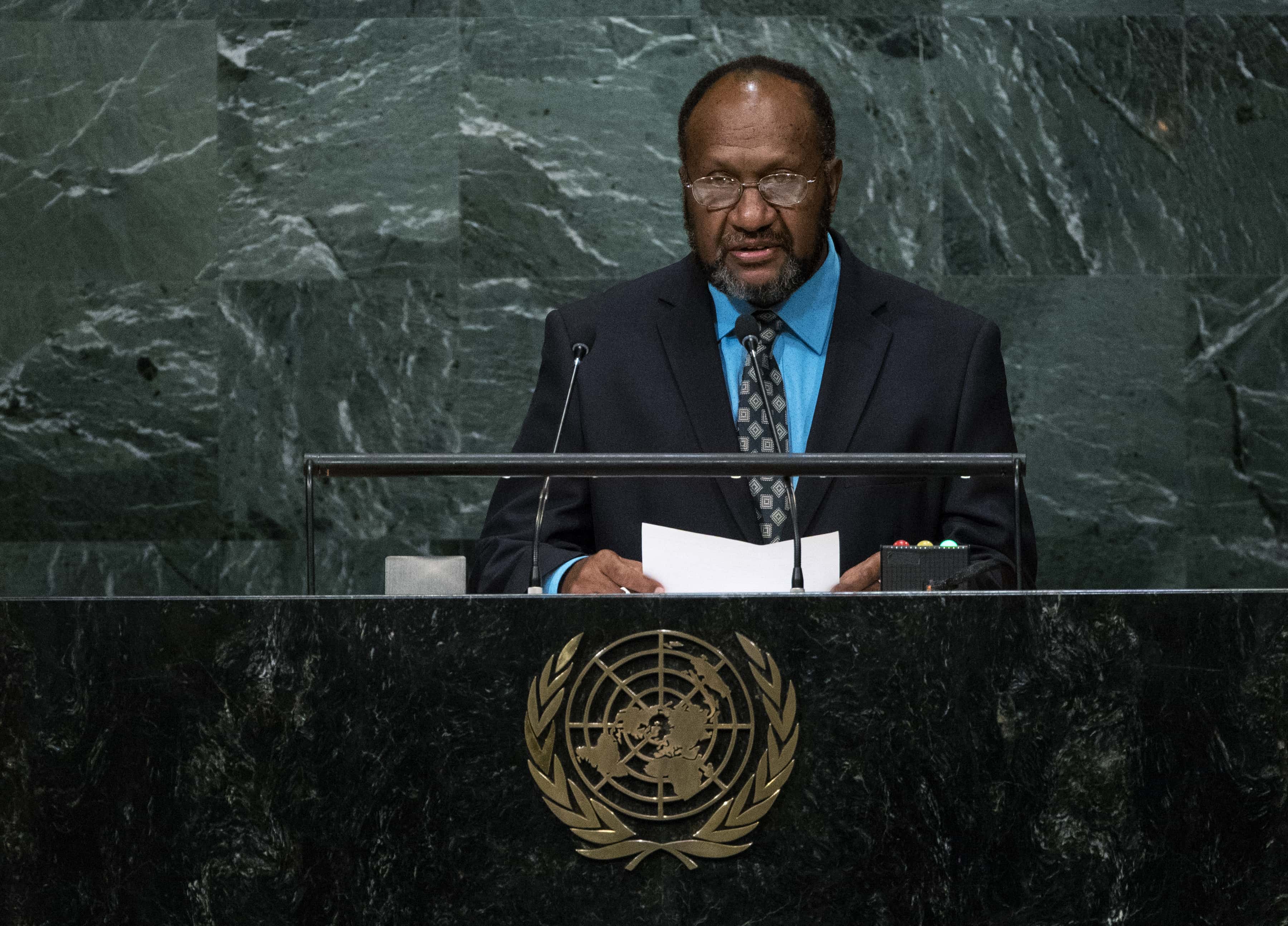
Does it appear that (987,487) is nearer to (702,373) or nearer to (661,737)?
(702,373)

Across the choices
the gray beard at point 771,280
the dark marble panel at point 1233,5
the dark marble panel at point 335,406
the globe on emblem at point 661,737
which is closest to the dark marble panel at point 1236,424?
the dark marble panel at point 1233,5

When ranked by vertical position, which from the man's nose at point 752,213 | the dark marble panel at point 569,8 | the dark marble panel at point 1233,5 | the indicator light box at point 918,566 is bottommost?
the indicator light box at point 918,566

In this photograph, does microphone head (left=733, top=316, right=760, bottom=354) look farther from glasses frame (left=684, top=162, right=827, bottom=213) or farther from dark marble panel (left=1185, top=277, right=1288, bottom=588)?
dark marble panel (left=1185, top=277, right=1288, bottom=588)

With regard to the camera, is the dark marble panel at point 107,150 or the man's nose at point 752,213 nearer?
the man's nose at point 752,213

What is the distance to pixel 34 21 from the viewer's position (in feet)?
14.5

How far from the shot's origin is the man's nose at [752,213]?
286 centimetres

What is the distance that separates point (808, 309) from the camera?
2.99m

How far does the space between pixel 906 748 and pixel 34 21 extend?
3.81 metres

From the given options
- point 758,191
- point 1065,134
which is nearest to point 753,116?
point 758,191

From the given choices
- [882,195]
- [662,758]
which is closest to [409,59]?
[882,195]

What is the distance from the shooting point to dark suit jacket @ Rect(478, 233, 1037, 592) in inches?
107

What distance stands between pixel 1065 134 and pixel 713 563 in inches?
114

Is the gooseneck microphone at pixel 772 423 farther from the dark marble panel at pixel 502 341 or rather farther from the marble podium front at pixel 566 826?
the dark marble panel at pixel 502 341

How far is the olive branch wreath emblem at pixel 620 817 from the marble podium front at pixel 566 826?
16 mm
